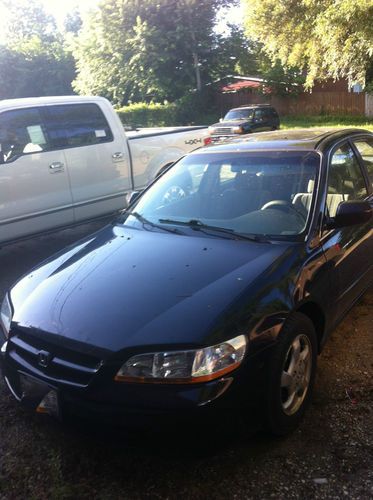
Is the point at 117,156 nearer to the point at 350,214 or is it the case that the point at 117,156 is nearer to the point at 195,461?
the point at 350,214

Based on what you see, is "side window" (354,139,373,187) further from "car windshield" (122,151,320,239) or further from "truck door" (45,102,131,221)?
"truck door" (45,102,131,221)

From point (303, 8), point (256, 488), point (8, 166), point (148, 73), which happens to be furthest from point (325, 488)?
point (148, 73)

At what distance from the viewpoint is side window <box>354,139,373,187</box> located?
4227 mm

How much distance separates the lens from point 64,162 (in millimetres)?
6152

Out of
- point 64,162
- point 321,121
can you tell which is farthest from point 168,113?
point 64,162

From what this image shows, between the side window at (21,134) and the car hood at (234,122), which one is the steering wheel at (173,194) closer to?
the side window at (21,134)

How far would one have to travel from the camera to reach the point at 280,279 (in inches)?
108

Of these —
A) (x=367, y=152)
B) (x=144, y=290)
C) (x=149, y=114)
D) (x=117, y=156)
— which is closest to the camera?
(x=144, y=290)

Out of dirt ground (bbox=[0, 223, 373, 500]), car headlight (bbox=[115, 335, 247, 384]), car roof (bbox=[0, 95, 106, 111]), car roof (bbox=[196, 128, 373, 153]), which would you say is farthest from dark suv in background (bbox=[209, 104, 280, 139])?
car headlight (bbox=[115, 335, 247, 384])

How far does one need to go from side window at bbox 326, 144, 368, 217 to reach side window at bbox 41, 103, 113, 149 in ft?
12.0

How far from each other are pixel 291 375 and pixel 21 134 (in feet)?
14.8

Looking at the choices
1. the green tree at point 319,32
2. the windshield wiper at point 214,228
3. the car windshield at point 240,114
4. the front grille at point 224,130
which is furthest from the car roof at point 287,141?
the car windshield at point 240,114

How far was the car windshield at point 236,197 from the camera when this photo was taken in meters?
3.37

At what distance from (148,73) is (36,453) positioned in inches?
1293
